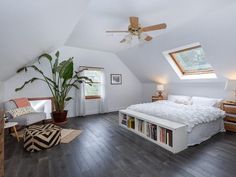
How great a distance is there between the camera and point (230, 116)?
3.70 meters

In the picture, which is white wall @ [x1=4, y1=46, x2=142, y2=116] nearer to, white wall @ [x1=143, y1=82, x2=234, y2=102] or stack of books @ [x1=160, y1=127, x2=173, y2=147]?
white wall @ [x1=143, y1=82, x2=234, y2=102]

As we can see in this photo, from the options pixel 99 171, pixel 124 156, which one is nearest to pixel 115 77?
pixel 124 156

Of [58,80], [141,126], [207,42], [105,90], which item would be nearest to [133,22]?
[207,42]

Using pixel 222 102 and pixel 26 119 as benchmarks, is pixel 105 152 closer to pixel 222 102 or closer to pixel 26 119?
pixel 26 119

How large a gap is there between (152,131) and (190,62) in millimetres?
2794

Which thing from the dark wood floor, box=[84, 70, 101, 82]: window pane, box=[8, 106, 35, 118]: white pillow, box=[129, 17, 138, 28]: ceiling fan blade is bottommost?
the dark wood floor

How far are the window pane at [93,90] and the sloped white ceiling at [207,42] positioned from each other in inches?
74.0

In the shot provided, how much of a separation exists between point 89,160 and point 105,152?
1.18ft

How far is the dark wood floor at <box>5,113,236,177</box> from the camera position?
204cm

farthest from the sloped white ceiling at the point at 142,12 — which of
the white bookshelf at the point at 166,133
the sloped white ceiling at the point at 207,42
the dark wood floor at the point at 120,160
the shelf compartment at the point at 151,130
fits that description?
the dark wood floor at the point at 120,160

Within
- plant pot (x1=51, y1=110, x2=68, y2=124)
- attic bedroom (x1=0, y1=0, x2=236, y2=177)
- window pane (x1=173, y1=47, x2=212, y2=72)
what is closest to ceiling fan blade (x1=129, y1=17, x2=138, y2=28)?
attic bedroom (x1=0, y1=0, x2=236, y2=177)

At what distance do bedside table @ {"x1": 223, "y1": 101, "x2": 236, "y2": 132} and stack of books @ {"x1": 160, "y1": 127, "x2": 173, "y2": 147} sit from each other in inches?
84.0

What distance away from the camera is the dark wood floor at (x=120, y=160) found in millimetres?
2043

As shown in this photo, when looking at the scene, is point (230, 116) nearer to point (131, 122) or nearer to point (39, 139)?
point (131, 122)
